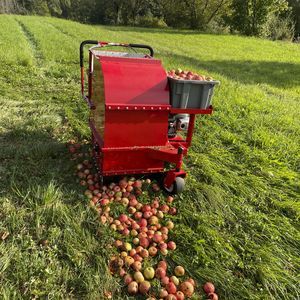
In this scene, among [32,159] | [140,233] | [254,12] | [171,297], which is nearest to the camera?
[171,297]

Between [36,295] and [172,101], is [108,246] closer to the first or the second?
[36,295]

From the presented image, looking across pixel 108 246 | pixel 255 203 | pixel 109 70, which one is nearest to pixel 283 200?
pixel 255 203

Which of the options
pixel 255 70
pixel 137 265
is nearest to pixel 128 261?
pixel 137 265

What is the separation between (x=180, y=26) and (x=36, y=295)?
37.8m

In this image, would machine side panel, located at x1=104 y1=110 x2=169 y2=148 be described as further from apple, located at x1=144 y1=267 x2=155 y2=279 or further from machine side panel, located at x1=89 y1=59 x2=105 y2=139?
apple, located at x1=144 y1=267 x2=155 y2=279

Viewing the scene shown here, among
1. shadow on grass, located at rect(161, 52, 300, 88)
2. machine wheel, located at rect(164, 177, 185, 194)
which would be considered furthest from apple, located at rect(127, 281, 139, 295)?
shadow on grass, located at rect(161, 52, 300, 88)

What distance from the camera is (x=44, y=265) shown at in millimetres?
2646

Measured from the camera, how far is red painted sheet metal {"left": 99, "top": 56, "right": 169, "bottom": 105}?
3158 millimetres

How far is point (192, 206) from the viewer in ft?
11.7

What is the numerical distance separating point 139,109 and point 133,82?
0.92ft

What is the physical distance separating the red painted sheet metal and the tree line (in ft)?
86.4

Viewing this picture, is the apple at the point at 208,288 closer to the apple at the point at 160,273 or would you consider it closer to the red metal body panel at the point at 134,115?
the apple at the point at 160,273

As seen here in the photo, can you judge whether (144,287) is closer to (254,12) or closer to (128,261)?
(128,261)

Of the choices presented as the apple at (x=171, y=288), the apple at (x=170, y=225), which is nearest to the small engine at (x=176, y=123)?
the apple at (x=170, y=225)
